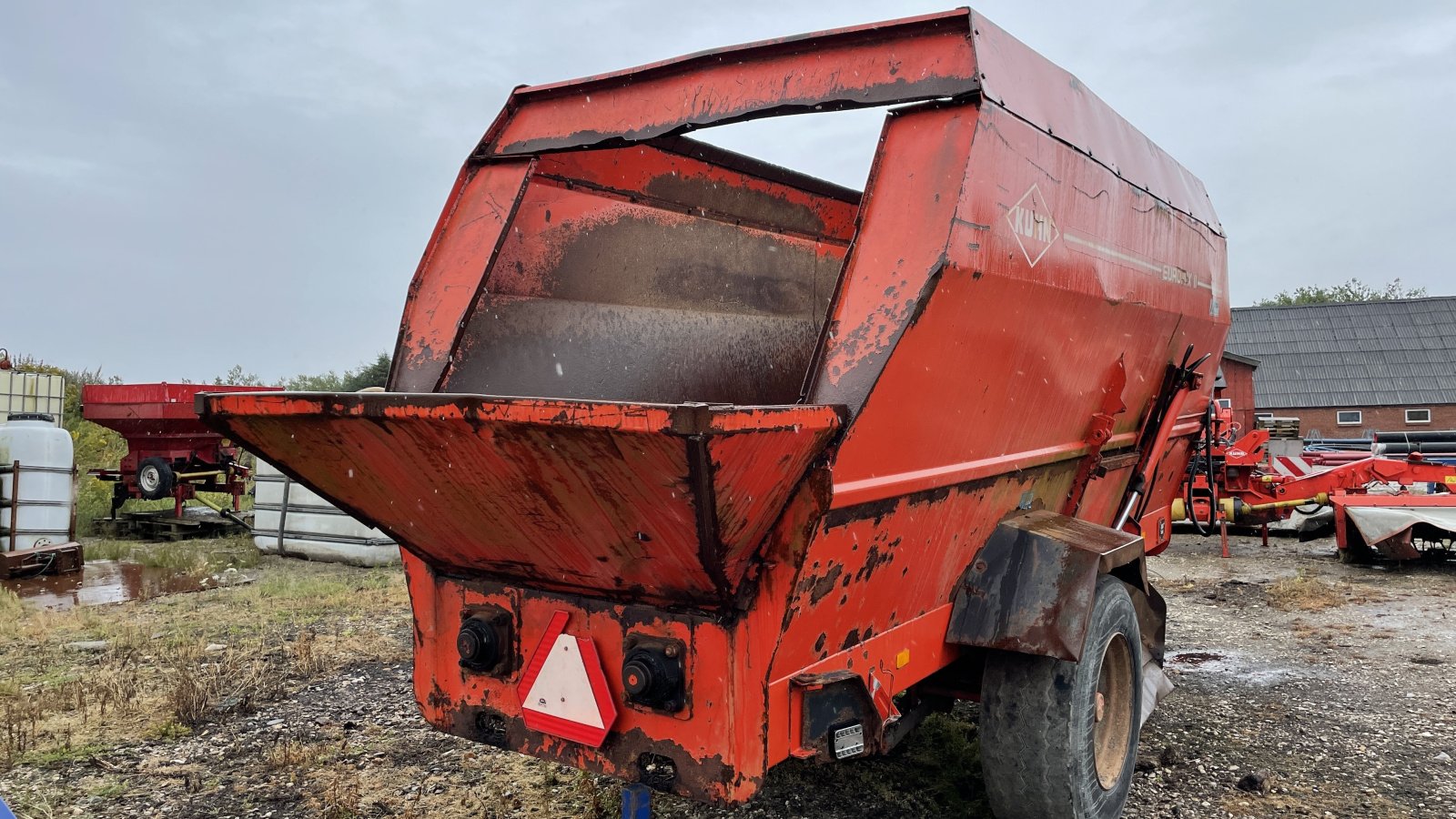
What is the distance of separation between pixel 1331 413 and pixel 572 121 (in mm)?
30877

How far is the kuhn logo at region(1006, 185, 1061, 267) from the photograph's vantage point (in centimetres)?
280

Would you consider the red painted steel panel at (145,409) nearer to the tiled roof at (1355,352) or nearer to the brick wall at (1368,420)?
the brick wall at (1368,420)

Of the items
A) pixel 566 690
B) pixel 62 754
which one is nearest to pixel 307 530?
pixel 62 754

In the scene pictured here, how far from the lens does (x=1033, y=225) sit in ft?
9.53

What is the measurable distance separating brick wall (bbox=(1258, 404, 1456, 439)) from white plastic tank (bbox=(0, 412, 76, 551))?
28.3 metres

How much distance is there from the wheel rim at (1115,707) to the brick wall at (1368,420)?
27.6 m

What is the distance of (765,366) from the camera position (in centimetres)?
391

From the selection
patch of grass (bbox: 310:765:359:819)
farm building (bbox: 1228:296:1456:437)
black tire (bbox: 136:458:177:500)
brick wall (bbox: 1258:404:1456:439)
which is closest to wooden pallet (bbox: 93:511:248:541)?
black tire (bbox: 136:458:177:500)

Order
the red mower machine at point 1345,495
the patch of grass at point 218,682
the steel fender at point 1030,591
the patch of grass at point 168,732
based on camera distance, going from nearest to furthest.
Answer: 1. the steel fender at point 1030,591
2. the patch of grass at point 168,732
3. the patch of grass at point 218,682
4. the red mower machine at point 1345,495

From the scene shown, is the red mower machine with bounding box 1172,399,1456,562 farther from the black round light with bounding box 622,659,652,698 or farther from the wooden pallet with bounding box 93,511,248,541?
the wooden pallet with bounding box 93,511,248,541

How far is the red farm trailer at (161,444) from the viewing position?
37.8 ft

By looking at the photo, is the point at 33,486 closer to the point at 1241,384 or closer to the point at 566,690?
the point at 566,690

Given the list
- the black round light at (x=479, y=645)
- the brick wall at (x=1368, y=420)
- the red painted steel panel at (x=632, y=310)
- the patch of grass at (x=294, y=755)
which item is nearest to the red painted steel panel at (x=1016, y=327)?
the red painted steel panel at (x=632, y=310)

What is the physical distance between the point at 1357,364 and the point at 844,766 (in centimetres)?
3124
